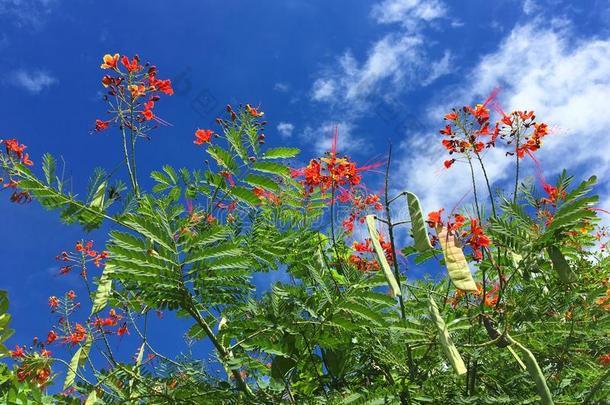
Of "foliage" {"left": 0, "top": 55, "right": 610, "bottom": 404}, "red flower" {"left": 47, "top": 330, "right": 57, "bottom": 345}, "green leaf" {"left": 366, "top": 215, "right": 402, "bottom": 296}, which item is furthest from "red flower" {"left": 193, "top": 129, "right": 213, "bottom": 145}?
"red flower" {"left": 47, "top": 330, "right": 57, "bottom": 345}

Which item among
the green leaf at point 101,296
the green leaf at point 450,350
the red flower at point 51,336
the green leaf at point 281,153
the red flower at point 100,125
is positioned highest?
the red flower at point 100,125

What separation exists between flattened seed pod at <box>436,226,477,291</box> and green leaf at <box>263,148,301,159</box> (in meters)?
0.95

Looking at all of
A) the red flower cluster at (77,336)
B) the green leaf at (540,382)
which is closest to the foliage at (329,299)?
the green leaf at (540,382)

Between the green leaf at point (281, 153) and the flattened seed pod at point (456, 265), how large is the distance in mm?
953

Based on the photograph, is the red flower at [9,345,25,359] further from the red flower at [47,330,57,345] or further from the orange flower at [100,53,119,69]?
the orange flower at [100,53,119,69]

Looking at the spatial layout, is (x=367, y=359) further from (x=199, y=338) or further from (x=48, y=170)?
(x=48, y=170)

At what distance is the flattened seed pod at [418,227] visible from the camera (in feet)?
7.49

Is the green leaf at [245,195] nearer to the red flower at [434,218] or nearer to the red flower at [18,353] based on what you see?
the red flower at [434,218]

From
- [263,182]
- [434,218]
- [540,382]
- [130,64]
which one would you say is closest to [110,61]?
[130,64]

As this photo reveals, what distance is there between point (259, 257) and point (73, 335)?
9.28ft

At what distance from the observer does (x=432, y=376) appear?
8.33 feet

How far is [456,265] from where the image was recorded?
218cm

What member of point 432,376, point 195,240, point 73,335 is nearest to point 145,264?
point 195,240

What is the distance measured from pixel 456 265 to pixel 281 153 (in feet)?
3.86
